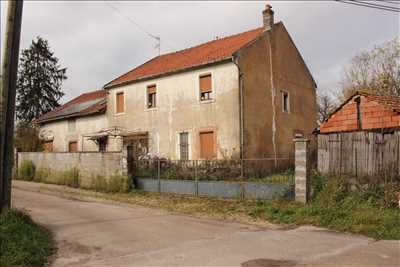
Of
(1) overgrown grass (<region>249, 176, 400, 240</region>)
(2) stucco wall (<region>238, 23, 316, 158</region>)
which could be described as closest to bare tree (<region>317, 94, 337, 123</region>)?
(2) stucco wall (<region>238, 23, 316, 158</region>)

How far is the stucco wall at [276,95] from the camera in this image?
64.5ft

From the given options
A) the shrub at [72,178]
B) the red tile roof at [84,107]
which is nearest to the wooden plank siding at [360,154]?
the shrub at [72,178]

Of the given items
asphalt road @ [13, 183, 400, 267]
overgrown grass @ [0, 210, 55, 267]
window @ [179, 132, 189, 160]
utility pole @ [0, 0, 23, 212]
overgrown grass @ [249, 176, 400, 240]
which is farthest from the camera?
window @ [179, 132, 189, 160]

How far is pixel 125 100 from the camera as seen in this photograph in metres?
24.4

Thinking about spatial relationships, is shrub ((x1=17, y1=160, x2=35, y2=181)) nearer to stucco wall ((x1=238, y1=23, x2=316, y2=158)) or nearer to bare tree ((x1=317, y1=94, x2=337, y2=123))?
stucco wall ((x1=238, y1=23, x2=316, y2=158))

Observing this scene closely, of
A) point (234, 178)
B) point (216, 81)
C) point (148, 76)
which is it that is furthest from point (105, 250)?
point (148, 76)

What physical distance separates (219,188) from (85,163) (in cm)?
789

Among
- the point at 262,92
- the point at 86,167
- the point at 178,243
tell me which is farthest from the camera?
the point at 262,92

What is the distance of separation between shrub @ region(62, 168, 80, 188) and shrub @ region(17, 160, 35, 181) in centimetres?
405

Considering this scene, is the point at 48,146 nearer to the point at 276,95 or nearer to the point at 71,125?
the point at 71,125

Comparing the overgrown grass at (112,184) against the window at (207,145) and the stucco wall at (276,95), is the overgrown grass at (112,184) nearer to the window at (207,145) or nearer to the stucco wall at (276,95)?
the window at (207,145)

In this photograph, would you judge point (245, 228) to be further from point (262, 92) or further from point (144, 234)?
point (262, 92)

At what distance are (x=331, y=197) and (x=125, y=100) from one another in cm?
1581

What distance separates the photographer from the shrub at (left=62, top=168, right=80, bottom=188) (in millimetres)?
19531
